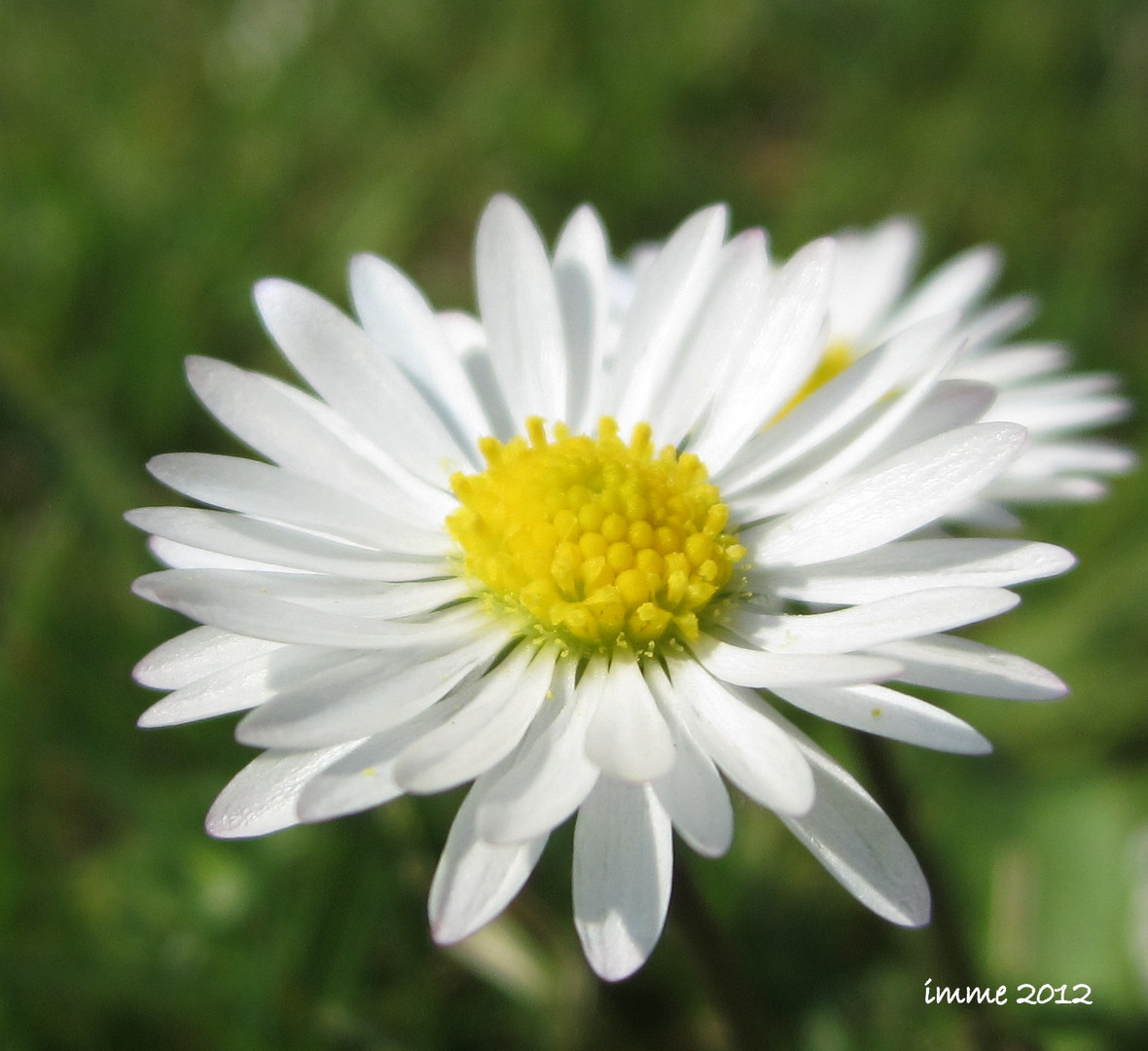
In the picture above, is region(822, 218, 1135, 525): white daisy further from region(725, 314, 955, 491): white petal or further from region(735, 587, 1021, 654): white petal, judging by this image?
region(735, 587, 1021, 654): white petal

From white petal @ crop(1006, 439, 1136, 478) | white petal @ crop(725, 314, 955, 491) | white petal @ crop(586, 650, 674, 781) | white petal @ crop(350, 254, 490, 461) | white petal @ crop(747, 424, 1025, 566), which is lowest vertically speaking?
white petal @ crop(586, 650, 674, 781)

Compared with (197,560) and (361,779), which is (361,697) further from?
(197,560)

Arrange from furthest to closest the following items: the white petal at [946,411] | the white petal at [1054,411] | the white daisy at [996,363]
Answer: the white petal at [1054,411] < the white daisy at [996,363] < the white petal at [946,411]

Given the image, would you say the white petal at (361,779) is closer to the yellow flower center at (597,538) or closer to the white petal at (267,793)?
the white petal at (267,793)

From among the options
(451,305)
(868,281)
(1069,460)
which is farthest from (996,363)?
(451,305)

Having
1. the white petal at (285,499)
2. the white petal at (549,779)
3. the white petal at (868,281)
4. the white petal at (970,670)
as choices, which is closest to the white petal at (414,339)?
the white petal at (285,499)

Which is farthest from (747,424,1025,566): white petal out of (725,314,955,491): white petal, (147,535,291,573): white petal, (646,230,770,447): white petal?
(147,535,291,573): white petal
